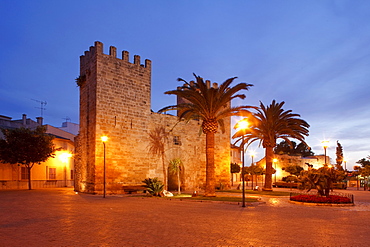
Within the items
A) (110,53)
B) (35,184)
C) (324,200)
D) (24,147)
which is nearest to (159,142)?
(110,53)

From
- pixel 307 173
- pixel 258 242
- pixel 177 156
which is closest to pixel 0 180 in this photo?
pixel 177 156

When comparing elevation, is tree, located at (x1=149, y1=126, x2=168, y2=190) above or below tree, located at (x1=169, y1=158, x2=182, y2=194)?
above

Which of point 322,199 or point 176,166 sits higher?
point 176,166

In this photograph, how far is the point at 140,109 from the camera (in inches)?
1093

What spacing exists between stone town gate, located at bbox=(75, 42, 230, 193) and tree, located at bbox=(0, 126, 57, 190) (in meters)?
5.53

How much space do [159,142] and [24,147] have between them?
41.5 ft

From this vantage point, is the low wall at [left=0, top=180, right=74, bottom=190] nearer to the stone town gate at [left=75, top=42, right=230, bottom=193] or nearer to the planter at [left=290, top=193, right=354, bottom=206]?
the stone town gate at [left=75, top=42, right=230, bottom=193]

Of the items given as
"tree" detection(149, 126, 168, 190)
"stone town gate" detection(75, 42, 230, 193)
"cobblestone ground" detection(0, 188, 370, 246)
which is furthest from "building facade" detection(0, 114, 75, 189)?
"cobblestone ground" detection(0, 188, 370, 246)

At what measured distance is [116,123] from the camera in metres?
25.9

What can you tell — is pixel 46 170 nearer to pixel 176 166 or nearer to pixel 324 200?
pixel 176 166

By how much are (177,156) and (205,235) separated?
21.3 meters

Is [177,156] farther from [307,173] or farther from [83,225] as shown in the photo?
[83,225]

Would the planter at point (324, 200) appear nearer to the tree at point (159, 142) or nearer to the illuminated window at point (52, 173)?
the tree at point (159, 142)

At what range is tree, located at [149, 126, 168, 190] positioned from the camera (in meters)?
28.3
